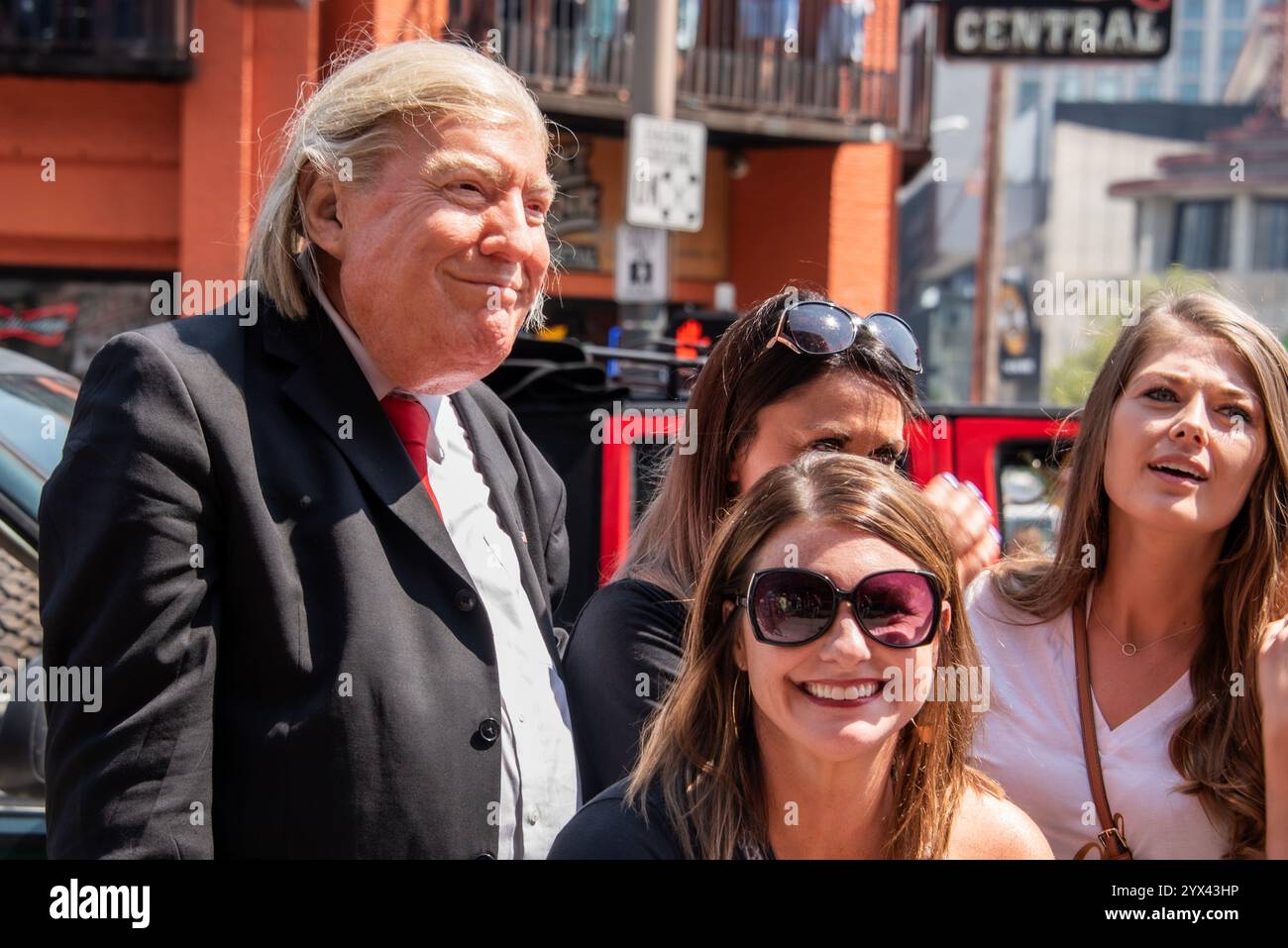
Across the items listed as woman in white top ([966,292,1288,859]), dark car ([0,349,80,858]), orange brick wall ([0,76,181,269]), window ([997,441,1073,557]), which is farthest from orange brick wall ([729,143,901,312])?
woman in white top ([966,292,1288,859])

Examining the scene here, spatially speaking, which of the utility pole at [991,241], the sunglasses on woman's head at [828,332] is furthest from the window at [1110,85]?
the sunglasses on woman's head at [828,332]

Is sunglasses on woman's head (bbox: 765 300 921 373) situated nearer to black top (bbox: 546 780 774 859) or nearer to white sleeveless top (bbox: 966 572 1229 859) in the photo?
white sleeveless top (bbox: 966 572 1229 859)

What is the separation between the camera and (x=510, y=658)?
2209mm

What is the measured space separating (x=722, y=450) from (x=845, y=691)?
70 centimetres

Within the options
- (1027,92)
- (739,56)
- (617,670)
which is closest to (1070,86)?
(1027,92)

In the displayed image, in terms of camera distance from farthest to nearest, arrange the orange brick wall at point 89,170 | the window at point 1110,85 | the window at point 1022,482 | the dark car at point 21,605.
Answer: the window at point 1110,85, the orange brick wall at point 89,170, the window at point 1022,482, the dark car at point 21,605

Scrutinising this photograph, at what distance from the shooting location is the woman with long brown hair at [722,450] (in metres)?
2.29

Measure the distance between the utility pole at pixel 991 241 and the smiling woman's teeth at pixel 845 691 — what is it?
19.9m

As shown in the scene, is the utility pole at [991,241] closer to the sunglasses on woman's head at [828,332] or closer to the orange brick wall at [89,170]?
the orange brick wall at [89,170]

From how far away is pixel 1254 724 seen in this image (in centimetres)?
238

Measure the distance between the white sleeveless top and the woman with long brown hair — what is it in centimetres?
24
